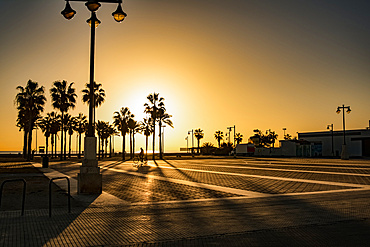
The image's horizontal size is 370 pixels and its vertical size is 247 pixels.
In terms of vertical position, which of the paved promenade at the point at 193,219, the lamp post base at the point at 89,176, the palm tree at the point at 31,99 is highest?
the palm tree at the point at 31,99

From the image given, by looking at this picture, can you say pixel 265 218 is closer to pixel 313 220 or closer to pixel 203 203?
pixel 313 220

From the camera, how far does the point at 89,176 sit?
1291cm

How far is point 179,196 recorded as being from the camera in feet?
39.7

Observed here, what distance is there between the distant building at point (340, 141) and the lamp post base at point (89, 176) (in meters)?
66.4

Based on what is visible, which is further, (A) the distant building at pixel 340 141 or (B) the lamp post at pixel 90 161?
(A) the distant building at pixel 340 141

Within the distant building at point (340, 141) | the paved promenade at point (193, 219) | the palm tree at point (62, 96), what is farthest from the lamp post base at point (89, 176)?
the distant building at point (340, 141)

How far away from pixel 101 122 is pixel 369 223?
87.3 meters

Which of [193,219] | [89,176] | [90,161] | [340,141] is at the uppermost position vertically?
[340,141]

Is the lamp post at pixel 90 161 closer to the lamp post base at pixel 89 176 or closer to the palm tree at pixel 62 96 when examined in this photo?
the lamp post base at pixel 89 176

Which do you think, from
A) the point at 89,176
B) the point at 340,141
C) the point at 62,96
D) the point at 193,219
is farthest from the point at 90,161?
the point at 340,141

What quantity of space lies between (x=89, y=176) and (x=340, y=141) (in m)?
72.9

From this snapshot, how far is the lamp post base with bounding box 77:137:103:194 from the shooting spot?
→ 1279 cm

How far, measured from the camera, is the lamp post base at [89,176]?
42.0ft

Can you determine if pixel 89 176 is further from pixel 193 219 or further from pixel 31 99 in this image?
pixel 31 99
